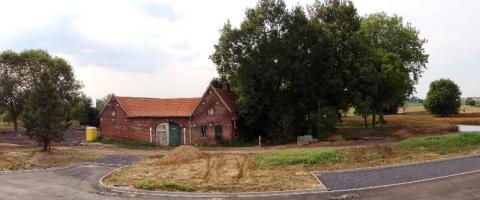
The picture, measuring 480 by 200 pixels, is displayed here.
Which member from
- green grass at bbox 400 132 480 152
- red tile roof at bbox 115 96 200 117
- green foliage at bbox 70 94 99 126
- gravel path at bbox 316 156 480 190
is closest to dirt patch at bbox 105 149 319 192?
gravel path at bbox 316 156 480 190

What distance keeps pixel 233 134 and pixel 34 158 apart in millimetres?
18765

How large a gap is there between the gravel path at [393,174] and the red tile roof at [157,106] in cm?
2667

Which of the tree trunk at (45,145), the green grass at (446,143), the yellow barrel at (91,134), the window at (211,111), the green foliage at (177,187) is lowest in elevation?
the green foliage at (177,187)

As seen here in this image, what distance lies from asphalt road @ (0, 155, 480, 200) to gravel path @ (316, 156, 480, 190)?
43.5 inches

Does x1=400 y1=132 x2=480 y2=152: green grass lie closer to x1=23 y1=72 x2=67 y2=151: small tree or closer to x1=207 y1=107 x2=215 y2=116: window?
x1=207 y1=107 x2=215 y2=116: window

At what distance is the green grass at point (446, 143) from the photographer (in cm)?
3522

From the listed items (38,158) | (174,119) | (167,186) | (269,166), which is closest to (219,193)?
(167,186)

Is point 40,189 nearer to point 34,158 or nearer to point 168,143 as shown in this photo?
point 34,158

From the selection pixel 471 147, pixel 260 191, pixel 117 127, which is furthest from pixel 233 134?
pixel 260 191

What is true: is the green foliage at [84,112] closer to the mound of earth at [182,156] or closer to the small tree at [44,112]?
the small tree at [44,112]

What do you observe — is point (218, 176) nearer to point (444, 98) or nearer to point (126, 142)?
point (126, 142)

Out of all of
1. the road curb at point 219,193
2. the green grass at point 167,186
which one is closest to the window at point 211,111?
the green grass at point 167,186

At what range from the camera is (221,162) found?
32.7 meters

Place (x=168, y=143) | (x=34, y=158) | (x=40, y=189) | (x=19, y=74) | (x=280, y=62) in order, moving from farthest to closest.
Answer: (x=19, y=74) → (x=168, y=143) → (x=280, y=62) → (x=34, y=158) → (x=40, y=189)
